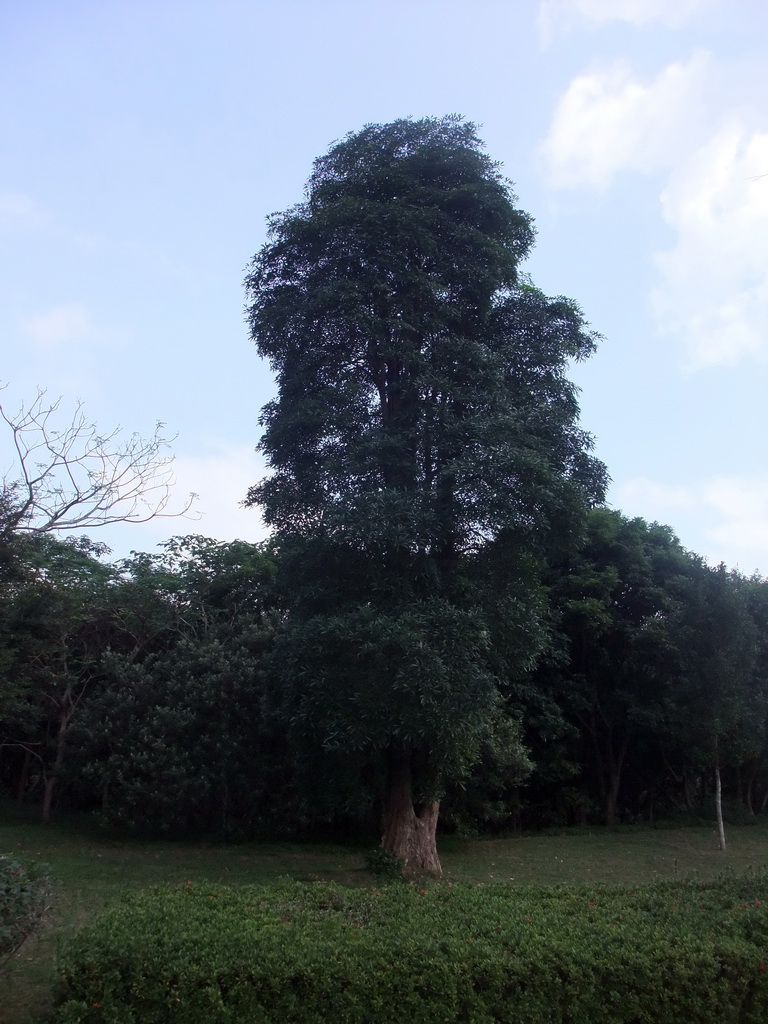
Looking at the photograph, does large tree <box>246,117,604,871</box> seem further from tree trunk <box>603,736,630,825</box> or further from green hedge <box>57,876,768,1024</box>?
tree trunk <box>603,736,630,825</box>

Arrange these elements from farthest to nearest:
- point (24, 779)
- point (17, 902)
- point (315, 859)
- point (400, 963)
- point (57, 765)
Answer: point (24, 779)
point (57, 765)
point (315, 859)
point (17, 902)
point (400, 963)

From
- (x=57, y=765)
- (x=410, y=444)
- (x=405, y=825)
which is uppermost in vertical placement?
(x=410, y=444)

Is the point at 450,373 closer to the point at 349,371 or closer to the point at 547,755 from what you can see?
the point at 349,371

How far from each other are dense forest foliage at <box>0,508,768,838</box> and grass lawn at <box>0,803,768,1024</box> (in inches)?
24.8

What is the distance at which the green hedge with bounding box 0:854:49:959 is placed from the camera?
4.88 meters

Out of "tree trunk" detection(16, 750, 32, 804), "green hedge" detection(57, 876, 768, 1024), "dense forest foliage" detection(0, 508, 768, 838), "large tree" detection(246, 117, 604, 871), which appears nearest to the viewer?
"green hedge" detection(57, 876, 768, 1024)

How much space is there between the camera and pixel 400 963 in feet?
15.1

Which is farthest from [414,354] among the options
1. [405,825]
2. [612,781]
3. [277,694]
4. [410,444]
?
[612,781]

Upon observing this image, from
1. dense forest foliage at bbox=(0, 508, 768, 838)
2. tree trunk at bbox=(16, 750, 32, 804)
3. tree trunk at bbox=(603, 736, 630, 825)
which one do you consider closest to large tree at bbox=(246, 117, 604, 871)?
dense forest foliage at bbox=(0, 508, 768, 838)

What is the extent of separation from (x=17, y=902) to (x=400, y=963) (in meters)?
2.37

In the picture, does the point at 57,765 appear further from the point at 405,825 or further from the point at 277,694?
the point at 405,825

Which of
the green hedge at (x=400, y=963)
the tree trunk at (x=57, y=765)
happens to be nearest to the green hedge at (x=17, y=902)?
the green hedge at (x=400, y=963)

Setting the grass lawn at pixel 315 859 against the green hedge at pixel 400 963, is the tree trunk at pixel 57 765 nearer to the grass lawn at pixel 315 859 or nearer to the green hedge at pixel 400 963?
the grass lawn at pixel 315 859

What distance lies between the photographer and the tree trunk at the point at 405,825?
36.2ft
